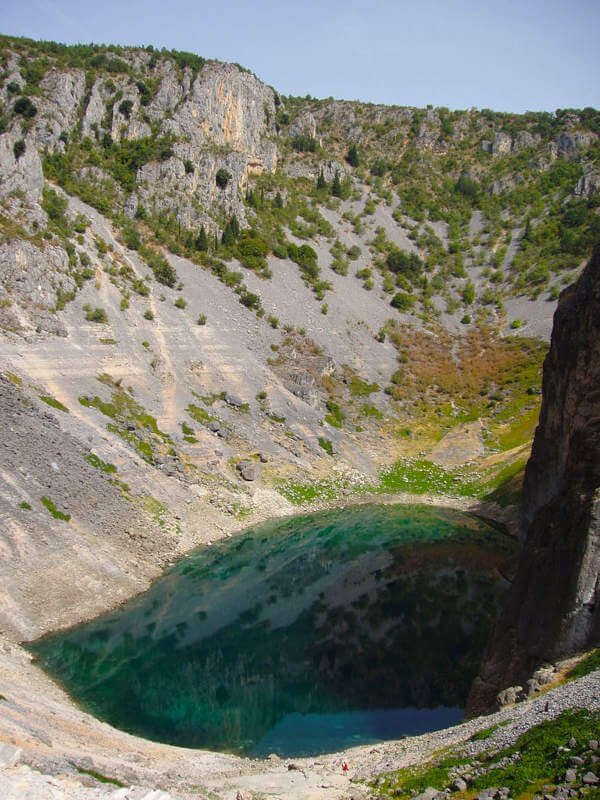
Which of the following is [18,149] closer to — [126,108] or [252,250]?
[126,108]

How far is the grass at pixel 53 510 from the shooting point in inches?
1516

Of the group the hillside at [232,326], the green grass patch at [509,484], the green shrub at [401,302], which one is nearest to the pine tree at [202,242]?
the hillside at [232,326]

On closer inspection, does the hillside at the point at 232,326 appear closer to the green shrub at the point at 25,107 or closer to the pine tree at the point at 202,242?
the green shrub at the point at 25,107

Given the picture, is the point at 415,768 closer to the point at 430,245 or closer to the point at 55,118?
the point at 55,118

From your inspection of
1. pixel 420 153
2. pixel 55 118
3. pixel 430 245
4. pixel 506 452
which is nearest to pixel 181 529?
pixel 506 452

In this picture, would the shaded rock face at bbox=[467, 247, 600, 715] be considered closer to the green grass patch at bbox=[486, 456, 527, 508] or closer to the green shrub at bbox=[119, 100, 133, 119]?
the green grass patch at bbox=[486, 456, 527, 508]

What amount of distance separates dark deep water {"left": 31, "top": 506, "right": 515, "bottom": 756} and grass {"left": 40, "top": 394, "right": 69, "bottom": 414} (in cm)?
1610

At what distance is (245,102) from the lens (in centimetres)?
11131

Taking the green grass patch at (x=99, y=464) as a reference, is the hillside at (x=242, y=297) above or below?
above

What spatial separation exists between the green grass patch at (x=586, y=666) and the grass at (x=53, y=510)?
30.9 m

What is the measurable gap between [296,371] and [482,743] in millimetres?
58023

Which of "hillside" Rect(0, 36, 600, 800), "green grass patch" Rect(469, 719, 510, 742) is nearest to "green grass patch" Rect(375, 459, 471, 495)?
"hillside" Rect(0, 36, 600, 800)

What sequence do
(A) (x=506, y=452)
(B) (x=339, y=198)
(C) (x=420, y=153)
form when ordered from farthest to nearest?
(C) (x=420, y=153), (B) (x=339, y=198), (A) (x=506, y=452)

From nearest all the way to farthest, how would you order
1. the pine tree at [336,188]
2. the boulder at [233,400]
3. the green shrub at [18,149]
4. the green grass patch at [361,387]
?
the boulder at [233,400], the green shrub at [18,149], the green grass patch at [361,387], the pine tree at [336,188]
